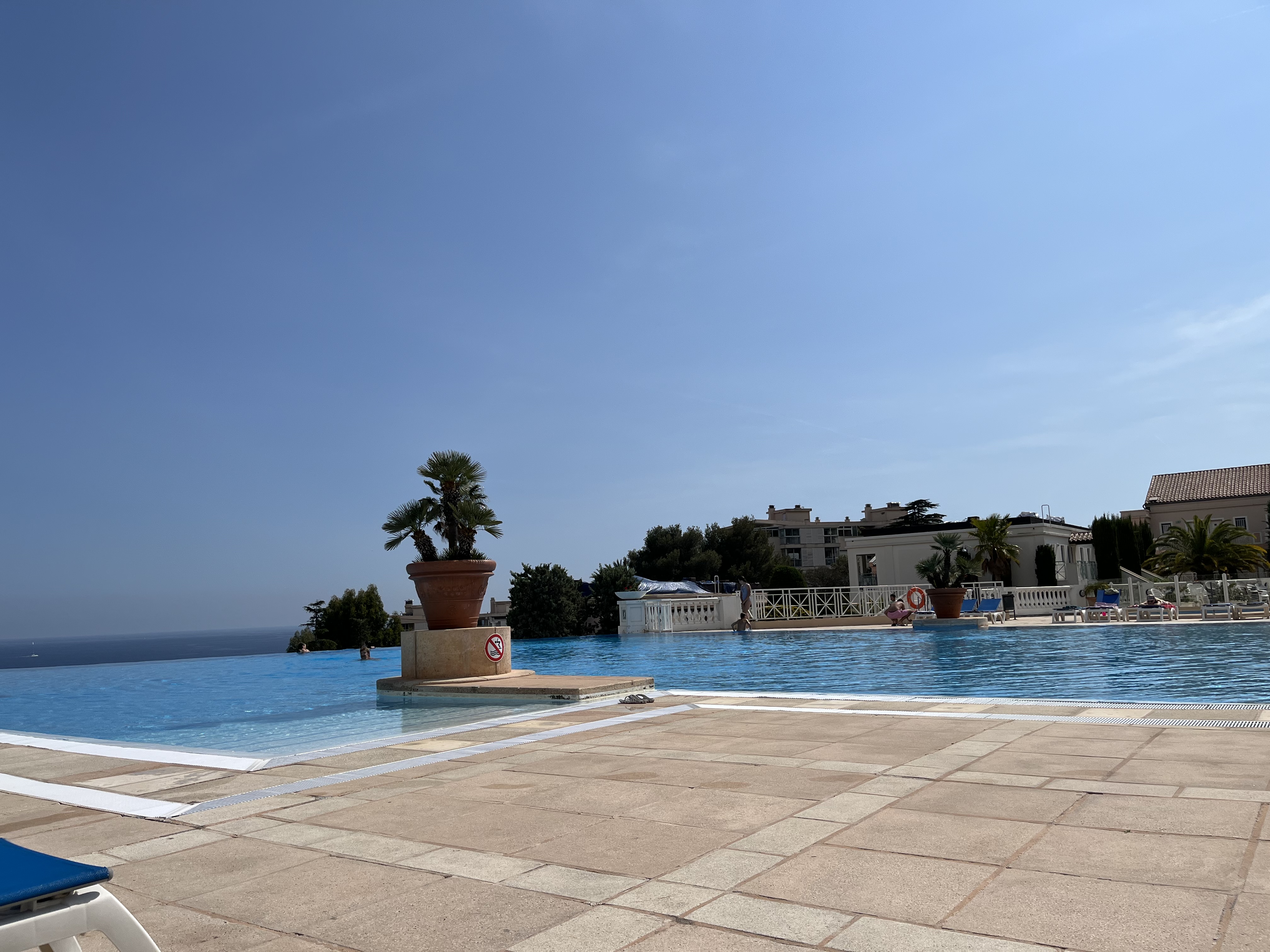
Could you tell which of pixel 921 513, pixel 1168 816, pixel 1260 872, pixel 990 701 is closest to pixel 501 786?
pixel 1168 816

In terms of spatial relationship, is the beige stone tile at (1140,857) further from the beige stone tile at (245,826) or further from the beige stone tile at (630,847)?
the beige stone tile at (245,826)

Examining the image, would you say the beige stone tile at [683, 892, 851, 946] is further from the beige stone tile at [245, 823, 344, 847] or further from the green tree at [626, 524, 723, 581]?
the green tree at [626, 524, 723, 581]

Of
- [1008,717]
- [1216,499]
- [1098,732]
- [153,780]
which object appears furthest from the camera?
[1216,499]

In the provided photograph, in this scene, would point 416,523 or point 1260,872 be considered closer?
point 1260,872

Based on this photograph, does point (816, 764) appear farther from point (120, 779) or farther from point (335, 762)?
point (120, 779)

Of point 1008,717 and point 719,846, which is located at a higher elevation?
point 719,846

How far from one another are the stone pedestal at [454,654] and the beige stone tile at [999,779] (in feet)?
23.8

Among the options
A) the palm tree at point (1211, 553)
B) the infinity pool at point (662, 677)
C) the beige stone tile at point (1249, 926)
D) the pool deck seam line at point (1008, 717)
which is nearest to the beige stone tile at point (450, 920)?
the beige stone tile at point (1249, 926)

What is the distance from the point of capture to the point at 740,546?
165 feet

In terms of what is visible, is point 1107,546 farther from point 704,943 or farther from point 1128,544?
point 704,943

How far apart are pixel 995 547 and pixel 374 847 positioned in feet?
126

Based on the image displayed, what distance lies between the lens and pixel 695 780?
4.86 m

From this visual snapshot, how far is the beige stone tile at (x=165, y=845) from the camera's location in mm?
3776

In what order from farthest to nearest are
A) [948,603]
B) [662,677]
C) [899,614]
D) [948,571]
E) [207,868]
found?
[948,571] → [899,614] → [948,603] → [662,677] → [207,868]
